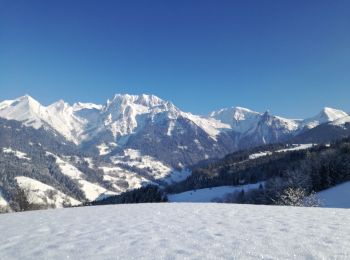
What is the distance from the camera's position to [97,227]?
722 inches

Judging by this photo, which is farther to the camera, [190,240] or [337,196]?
[337,196]

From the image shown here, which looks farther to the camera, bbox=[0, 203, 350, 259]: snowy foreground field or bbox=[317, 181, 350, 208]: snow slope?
bbox=[317, 181, 350, 208]: snow slope

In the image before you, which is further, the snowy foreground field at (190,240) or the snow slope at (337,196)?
the snow slope at (337,196)

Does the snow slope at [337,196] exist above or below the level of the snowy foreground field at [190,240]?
below

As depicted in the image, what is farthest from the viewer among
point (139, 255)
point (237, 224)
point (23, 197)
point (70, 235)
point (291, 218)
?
point (23, 197)

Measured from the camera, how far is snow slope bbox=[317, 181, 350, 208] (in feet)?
303

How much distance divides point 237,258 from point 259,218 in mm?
8717

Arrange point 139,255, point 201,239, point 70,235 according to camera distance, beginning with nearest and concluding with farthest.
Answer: point 139,255
point 201,239
point 70,235

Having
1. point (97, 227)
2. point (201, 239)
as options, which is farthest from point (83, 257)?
point (97, 227)

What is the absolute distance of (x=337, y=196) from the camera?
99.1m

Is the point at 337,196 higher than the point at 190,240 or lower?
lower

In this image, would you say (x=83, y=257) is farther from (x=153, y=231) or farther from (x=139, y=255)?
(x=153, y=231)

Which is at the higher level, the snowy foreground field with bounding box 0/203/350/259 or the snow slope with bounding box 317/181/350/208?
the snowy foreground field with bounding box 0/203/350/259

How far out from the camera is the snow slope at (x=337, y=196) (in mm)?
92438
